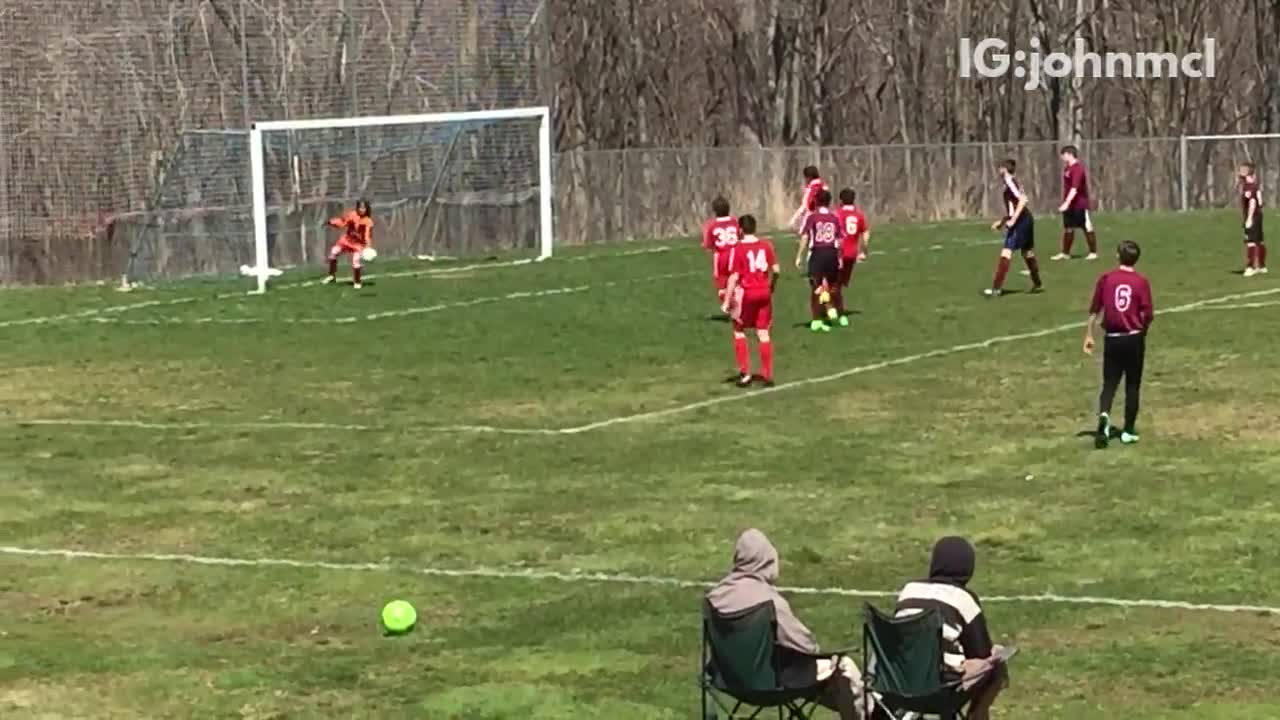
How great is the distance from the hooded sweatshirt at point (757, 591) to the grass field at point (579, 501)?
65.2 inches

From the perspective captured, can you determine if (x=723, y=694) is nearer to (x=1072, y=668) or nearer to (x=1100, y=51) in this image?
(x=1072, y=668)

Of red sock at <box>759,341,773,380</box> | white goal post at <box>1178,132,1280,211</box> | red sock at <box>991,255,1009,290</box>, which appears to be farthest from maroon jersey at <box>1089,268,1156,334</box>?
white goal post at <box>1178,132,1280,211</box>

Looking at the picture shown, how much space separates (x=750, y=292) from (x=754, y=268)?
0.91ft

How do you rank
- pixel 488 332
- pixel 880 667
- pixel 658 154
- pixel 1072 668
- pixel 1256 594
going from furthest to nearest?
pixel 658 154, pixel 488 332, pixel 1256 594, pixel 1072 668, pixel 880 667

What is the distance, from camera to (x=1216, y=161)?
62469mm

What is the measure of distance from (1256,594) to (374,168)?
3197 centimetres

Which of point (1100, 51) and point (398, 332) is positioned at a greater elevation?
point (1100, 51)

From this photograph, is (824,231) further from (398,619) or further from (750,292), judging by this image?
(398,619)

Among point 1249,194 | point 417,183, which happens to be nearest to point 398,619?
point 1249,194

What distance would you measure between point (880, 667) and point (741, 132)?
2232 inches

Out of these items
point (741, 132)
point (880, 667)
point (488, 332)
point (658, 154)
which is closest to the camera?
point (880, 667)

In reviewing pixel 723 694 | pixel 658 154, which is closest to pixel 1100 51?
pixel 658 154

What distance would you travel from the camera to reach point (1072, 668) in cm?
1159

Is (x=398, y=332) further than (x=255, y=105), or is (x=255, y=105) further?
(x=255, y=105)
